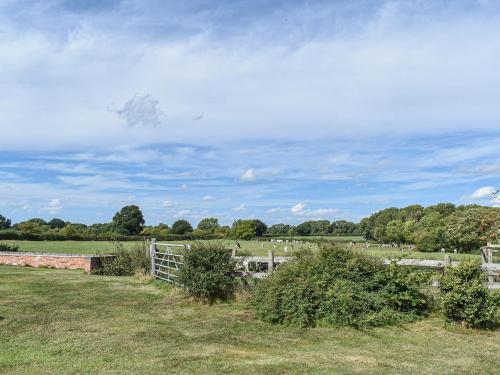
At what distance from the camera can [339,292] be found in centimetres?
957

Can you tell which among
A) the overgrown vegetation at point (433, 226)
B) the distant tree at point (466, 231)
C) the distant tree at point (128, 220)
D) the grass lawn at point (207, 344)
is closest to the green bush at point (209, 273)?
the grass lawn at point (207, 344)

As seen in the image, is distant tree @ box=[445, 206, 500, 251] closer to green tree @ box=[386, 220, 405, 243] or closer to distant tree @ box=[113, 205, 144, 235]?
green tree @ box=[386, 220, 405, 243]

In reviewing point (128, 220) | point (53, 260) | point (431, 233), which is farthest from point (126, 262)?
point (128, 220)

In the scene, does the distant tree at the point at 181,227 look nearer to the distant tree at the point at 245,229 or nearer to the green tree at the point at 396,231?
the distant tree at the point at 245,229

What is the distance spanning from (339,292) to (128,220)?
9786 cm

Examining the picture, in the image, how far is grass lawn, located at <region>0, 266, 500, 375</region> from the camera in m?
6.66

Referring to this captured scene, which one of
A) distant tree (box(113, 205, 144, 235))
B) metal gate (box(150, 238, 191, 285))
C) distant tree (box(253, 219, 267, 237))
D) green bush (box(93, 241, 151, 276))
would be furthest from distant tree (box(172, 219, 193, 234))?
metal gate (box(150, 238, 191, 285))

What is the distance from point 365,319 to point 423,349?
160cm

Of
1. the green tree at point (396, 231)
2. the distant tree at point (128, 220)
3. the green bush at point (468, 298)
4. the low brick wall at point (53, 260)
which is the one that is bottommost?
the green bush at point (468, 298)

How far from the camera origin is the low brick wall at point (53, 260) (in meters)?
21.4

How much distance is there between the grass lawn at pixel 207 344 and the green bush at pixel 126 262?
Result: 7.60 m

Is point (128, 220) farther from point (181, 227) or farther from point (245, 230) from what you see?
point (245, 230)

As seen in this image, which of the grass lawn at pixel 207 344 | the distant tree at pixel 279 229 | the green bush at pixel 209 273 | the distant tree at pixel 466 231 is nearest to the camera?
the grass lawn at pixel 207 344

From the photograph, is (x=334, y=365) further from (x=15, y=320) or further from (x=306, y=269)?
(x=15, y=320)
